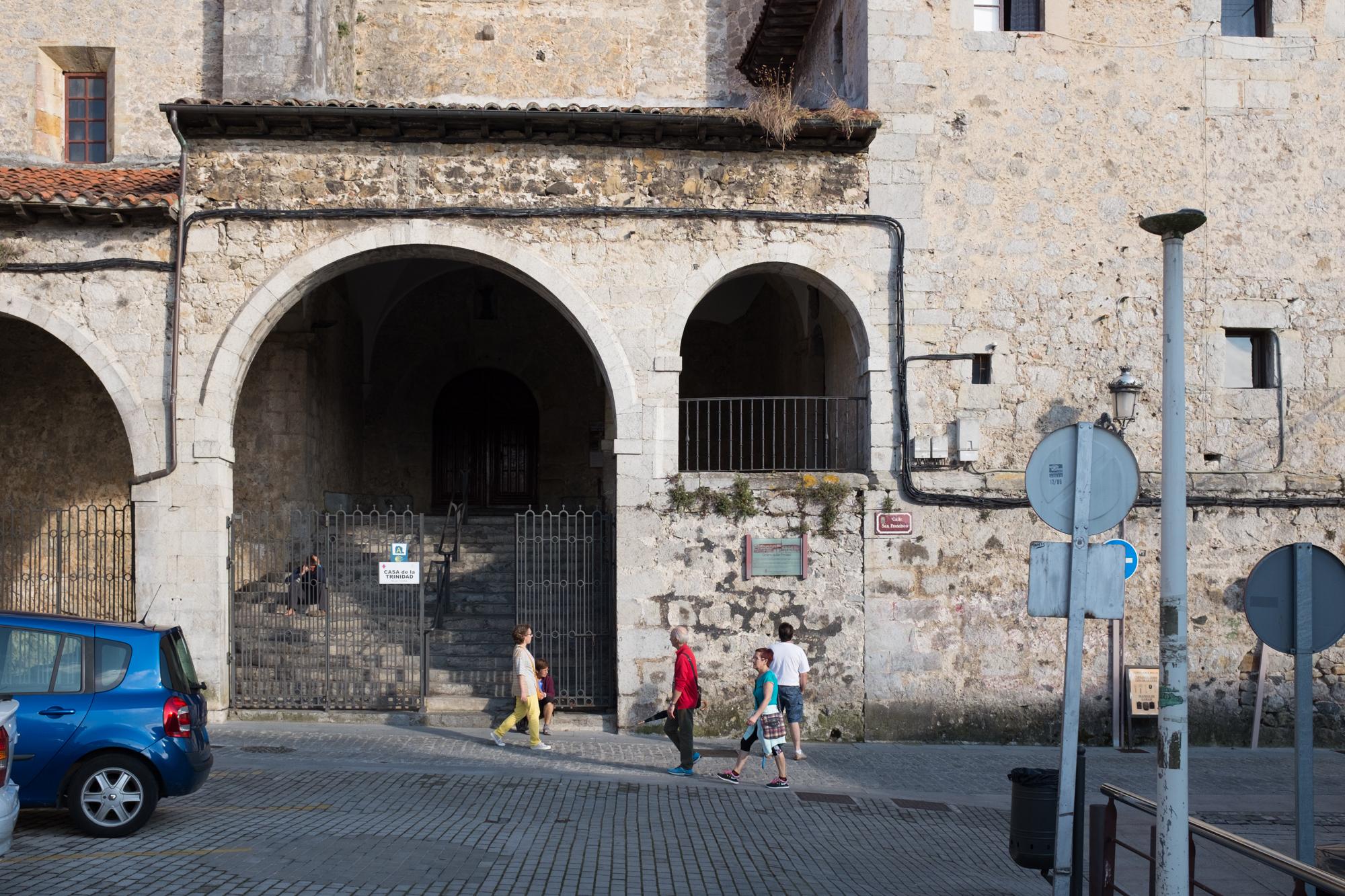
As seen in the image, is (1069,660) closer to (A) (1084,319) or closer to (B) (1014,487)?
(B) (1014,487)

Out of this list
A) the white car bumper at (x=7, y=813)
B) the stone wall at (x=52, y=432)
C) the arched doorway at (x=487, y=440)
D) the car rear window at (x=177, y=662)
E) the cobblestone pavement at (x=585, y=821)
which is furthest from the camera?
the arched doorway at (x=487, y=440)

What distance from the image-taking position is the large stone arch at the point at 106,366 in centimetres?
1270

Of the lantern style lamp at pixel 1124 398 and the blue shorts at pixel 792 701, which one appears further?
the lantern style lamp at pixel 1124 398

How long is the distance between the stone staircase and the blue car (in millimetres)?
5204

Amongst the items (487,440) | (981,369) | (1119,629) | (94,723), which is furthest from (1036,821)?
(487,440)

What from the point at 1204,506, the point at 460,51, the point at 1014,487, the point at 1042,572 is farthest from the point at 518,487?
the point at 1042,572

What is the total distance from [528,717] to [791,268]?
18.2 ft

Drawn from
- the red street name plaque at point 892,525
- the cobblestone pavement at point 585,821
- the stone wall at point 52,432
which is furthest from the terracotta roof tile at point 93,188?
the red street name plaque at point 892,525

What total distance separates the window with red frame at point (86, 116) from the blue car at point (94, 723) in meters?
12.0

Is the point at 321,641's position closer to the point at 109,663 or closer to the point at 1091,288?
the point at 109,663

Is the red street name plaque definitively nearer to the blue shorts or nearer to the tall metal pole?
the blue shorts

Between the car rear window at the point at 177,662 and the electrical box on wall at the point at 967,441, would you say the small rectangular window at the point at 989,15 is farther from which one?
the car rear window at the point at 177,662

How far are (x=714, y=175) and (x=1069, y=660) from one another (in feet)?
26.9

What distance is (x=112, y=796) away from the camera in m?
7.83
